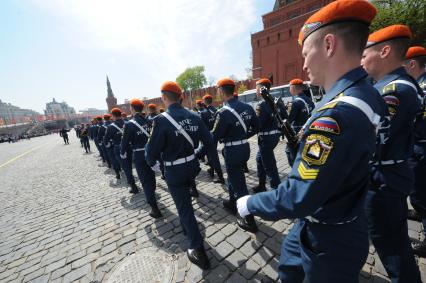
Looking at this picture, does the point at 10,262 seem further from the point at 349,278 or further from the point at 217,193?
the point at 349,278

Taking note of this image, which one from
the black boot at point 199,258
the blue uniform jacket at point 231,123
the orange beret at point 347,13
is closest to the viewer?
the orange beret at point 347,13

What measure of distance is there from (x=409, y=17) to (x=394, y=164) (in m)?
19.0

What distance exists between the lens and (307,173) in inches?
41.0

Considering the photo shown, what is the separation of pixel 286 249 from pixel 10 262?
4.90 metres

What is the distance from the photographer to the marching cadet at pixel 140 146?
471cm

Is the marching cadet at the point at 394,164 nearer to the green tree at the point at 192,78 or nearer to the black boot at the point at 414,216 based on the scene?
the black boot at the point at 414,216

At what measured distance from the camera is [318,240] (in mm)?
1311

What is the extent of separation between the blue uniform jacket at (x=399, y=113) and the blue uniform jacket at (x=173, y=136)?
2229 millimetres

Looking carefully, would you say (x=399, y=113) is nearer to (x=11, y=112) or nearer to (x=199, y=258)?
(x=199, y=258)

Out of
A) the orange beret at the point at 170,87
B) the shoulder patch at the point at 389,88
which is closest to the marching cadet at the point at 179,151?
the orange beret at the point at 170,87

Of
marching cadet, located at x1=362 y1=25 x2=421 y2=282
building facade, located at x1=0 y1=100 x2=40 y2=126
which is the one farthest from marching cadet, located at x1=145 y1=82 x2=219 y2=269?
building facade, located at x1=0 y1=100 x2=40 y2=126

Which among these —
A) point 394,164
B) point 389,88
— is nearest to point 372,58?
point 389,88

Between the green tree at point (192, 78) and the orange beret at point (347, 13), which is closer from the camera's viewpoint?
the orange beret at point (347, 13)

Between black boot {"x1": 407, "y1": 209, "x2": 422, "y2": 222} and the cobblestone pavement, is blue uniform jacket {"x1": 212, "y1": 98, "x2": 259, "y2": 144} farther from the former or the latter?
black boot {"x1": 407, "y1": 209, "x2": 422, "y2": 222}
